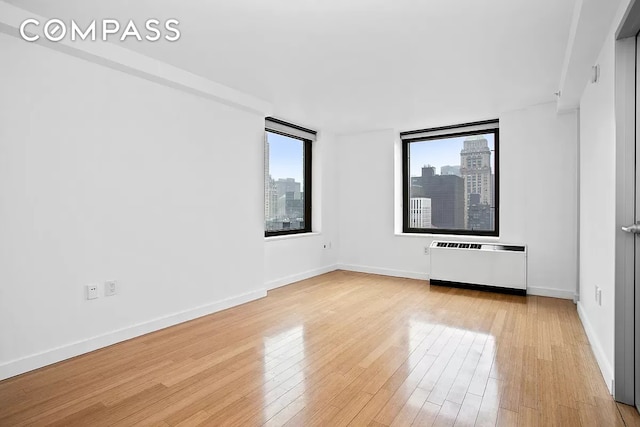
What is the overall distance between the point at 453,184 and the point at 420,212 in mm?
696

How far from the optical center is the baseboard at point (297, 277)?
482cm

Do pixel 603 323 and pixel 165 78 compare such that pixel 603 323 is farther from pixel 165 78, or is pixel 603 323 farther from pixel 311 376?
pixel 165 78

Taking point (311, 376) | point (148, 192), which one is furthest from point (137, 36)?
point (311, 376)

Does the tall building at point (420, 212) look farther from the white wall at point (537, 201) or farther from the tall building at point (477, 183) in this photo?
the tall building at point (477, 183)

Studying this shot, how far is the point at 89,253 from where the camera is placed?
9.03 ft

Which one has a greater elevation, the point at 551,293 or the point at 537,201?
the point at 537,201

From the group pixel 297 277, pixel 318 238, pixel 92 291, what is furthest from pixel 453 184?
pixel 92 291

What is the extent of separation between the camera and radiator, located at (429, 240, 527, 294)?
443 cm

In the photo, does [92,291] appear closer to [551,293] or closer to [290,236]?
[290,236]

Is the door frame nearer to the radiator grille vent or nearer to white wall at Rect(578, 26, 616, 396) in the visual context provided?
white wall at Rect(578, 26, 616, 396)

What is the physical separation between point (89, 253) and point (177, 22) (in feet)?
6.24

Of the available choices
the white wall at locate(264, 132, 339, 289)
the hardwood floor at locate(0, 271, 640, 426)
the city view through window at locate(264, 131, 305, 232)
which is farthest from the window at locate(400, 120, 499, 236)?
the hardwood floor at locate(0, 271, 640, 426)

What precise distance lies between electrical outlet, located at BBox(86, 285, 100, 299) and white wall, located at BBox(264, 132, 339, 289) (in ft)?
7.73

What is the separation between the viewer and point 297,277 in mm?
5309
